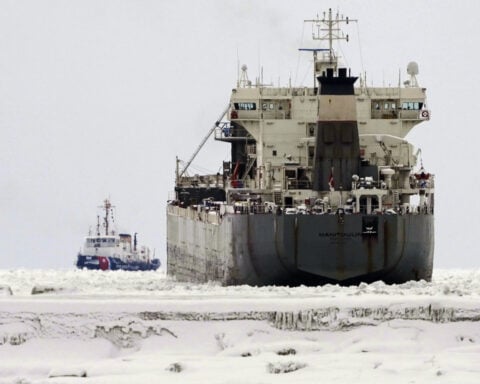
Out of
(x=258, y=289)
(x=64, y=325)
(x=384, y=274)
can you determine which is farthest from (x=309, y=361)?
(x=384, y=274)

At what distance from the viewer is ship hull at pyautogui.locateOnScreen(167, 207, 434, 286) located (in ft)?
182

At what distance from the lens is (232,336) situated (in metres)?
41.7

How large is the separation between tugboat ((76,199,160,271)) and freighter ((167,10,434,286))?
45.7 m

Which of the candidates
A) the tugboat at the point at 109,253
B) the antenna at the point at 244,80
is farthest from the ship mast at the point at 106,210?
the antenna at the point at 244,80

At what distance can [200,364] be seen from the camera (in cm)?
3900

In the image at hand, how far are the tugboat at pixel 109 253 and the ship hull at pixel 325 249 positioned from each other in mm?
55991

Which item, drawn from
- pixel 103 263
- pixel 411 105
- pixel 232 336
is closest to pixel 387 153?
pixel 411 105

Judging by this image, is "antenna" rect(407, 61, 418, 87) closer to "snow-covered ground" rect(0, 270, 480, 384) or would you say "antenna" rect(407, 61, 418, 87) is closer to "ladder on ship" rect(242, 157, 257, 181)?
"ladder on ship" rect(242, 157, 257, 181)

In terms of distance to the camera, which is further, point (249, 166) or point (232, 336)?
point (249, 166)

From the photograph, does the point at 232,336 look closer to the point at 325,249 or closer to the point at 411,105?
the point at 325,249

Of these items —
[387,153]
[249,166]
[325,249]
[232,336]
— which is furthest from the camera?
[249,166]

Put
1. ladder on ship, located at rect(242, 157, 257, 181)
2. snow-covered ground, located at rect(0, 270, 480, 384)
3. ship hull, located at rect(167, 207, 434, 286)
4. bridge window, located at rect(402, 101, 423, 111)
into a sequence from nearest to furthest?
snow-covered ground, located at rect(0, 270, 480, 384) → ship hull, located at rect(167, 207, 434, 286) → bridge window, located at rect(402, 101, 423, 111) → ladder on ship, located at rect(242, 157, 257, 181)

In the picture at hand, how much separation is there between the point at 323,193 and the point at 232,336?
17.3 meters

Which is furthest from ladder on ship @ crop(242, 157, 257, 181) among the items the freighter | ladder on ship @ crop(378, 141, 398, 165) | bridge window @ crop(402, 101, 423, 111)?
ladder on ship @ crop(378, 141, 398, 165)
